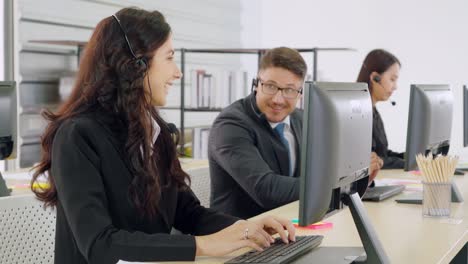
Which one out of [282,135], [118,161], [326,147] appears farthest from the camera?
[282,135]

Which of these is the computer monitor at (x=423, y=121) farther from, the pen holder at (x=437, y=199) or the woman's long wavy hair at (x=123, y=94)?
the woman's long wavy hair at (x=123, y=94)

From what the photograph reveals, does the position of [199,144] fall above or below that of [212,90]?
below

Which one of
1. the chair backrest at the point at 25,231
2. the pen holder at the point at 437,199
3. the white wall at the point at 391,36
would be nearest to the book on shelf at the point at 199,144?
the white wall at the point at 391,36

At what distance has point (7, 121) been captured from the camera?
2.64 m

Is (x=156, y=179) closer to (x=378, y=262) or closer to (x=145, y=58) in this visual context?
(x=145, y=58)

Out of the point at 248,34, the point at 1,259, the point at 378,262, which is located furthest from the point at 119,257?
the point at 248,34

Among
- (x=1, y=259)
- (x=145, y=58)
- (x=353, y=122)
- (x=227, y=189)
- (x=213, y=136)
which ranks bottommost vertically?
(x=1, y=259)

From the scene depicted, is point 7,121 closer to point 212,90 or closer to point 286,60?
point 286,60

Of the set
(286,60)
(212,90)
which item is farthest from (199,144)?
(286,60)

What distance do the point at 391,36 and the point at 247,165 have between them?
12.4 feet

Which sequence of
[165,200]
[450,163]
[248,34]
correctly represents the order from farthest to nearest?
[248,34]
[450,163]
[165,200]

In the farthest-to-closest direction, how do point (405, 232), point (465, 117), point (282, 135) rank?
point (465, 117) < point (282, 135) < point (405, 232)

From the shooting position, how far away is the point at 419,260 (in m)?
1.69

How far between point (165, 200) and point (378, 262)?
538mm
